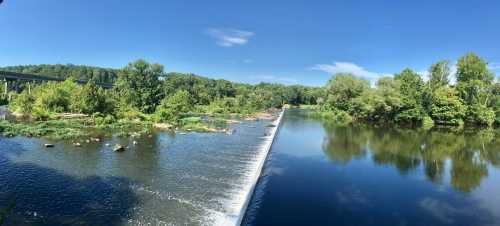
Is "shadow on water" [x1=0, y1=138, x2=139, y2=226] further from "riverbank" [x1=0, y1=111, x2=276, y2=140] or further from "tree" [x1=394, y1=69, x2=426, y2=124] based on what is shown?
"tree" [x1=394, y1=69, x2=426, y2=124]

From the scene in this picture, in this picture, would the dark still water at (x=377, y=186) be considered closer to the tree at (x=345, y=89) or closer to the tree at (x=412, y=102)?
the tree at (x=412, y=102)

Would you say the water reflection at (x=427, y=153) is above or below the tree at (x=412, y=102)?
below

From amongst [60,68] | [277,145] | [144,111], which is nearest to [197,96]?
[144,111]

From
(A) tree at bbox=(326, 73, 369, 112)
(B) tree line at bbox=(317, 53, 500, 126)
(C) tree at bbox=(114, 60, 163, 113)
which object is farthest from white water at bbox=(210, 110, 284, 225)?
(A) tree at bbox=(326, 73, 369, 112)

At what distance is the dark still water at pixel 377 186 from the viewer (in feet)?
52.5

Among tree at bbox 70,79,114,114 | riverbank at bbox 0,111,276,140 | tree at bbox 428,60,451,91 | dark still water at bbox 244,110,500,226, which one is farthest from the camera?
tree at bbox 428,60,451,91

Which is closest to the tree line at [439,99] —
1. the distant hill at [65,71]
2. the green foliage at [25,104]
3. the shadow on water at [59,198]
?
the shadow on water at [59,198]

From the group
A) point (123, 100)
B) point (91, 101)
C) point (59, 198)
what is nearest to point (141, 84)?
point (123, 100)

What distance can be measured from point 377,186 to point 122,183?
56.3 ft

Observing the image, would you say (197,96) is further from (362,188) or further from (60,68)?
(60,68)

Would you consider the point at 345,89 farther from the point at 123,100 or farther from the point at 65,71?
the point at 65,71

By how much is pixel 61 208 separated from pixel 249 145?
851 inches

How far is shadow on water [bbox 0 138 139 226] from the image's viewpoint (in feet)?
45.5

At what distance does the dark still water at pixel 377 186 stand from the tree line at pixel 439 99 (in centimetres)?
2947
